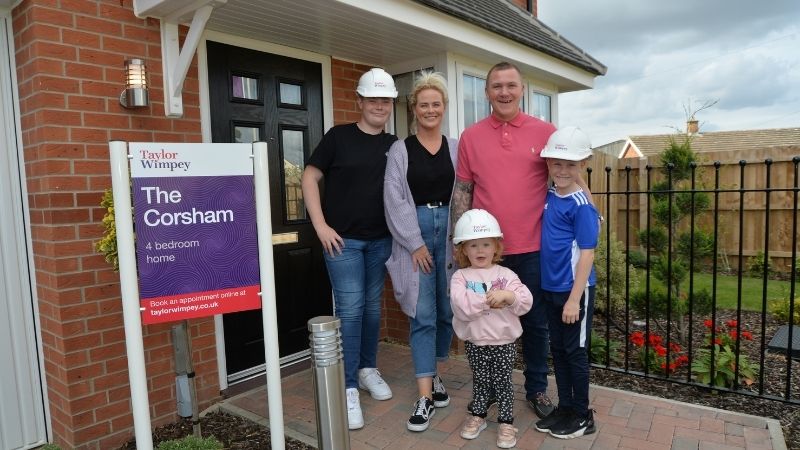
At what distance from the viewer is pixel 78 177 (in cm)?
264

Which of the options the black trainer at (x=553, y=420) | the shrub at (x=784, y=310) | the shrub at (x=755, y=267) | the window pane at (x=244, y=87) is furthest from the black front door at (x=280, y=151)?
the shrub at (x=755, y=267)

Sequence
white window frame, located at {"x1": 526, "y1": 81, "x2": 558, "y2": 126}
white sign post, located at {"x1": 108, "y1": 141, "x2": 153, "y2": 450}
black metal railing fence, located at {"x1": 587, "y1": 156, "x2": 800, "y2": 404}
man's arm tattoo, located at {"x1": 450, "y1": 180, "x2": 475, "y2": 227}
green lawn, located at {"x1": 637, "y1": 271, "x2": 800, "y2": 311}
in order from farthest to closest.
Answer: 1. green lawn, located at {"x1": 637, "y1": 271, "x2": 800, "y2": 311}
2. white window frame, located at {"x1": 526, "y1": 81, "x2": 558, "y2": 126}
3. black metal railing fence, located at {"x1": 587, "y1": 156, "x2": 800, "y2": 404}
4. man's arm tattoo, located at {"x1": 450, "y1": 180, "x2": 475, "y2": 227}
5. white sign post, located at {"x1": 108, "y1": 141, "x2": 153, "y2": 450}

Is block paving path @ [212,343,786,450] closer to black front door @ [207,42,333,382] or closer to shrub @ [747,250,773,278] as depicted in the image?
black front door @ [207,42,333,382]

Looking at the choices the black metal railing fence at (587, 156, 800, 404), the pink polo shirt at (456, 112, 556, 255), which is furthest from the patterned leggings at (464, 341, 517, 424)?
the black metal railing fence at (587, 156, 800, 404)

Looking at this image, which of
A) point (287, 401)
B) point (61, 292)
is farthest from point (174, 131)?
point (287, 401)

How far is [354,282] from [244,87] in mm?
1678

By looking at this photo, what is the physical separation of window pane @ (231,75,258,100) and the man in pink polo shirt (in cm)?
171

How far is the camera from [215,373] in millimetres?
3359

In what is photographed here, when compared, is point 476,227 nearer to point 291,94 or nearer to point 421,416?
point 421,416

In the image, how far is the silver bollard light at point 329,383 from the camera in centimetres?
206

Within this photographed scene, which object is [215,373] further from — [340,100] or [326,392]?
[340,100]

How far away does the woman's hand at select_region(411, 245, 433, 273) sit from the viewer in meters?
2.88

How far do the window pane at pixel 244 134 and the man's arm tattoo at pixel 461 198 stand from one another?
1589 mm

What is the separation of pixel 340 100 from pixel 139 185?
95.3 inches
